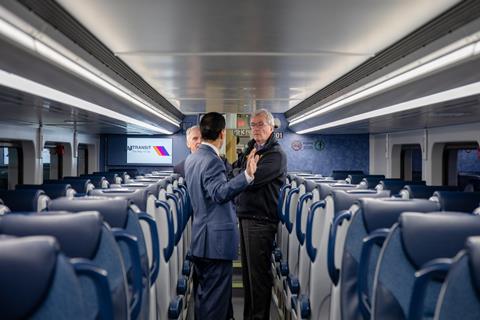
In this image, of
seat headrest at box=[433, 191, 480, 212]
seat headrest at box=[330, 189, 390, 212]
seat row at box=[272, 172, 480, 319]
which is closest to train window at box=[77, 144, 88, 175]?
seat row at box=[272, 172, 480, 319]

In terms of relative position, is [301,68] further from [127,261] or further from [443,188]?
[127,261]

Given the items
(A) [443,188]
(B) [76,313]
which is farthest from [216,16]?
(A) [443,188]

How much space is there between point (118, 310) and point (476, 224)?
1445 mm

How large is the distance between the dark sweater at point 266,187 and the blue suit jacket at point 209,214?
528mm

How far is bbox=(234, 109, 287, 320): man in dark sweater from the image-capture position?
4.07 metres

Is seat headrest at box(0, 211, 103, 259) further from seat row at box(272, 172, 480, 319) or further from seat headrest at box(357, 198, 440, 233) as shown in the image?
seat headrest at box(357, 198, 440, 233)

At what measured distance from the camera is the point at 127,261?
2.48 metres

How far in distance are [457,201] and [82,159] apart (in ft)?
35.8

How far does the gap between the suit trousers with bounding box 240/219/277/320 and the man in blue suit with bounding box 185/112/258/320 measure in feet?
1.64

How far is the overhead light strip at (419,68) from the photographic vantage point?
2.80m

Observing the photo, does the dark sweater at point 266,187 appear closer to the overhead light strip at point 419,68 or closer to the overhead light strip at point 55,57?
the overhead light strip at point 419,68

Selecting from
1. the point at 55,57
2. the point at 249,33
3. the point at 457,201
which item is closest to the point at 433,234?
the point at 249,33

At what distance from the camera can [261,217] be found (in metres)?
4.09

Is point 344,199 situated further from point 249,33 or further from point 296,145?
point 296,145
